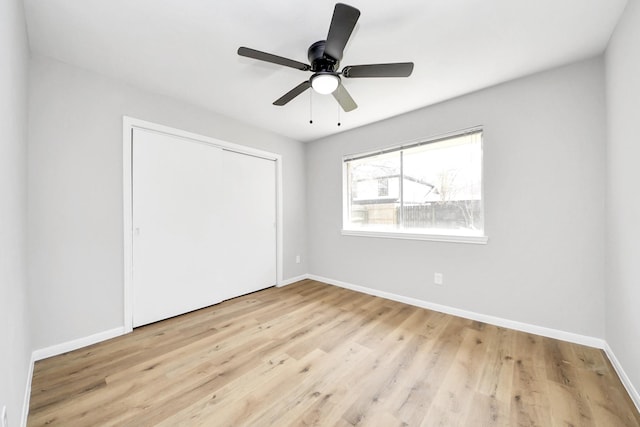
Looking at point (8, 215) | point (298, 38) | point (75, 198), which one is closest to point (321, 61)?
point (298, 38)

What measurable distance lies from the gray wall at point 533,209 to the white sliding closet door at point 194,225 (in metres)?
2.17

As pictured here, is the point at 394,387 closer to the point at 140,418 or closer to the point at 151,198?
the point at 140,418

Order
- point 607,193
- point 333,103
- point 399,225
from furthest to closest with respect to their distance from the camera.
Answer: point 399,225, point 333,103, point 607,193

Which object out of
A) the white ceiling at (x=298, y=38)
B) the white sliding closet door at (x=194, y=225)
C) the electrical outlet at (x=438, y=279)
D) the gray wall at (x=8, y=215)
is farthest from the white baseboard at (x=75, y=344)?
the electrical outlet at (x=438, y=279)

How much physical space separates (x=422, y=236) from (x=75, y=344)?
3545mm

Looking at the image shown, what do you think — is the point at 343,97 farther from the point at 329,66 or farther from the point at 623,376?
the point at 623,376

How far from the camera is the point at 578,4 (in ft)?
4.85

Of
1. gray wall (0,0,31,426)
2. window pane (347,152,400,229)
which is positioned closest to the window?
window pane (347,152,400,229)

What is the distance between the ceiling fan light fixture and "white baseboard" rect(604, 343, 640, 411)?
267 centimetres

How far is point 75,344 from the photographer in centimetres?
204

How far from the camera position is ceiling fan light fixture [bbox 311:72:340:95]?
163 cm

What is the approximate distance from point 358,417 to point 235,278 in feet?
7.85

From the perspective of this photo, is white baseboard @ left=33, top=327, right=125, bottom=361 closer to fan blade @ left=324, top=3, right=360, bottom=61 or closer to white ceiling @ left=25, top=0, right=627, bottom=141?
white ceiling @ left=25, top=0, right=627, bottom=141

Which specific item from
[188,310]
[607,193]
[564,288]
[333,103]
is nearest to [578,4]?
[607,193]
